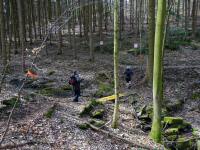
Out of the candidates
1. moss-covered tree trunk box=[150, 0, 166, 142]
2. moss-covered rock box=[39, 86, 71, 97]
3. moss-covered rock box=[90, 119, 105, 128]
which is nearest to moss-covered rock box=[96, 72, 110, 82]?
moss-covered rock box=[39, 86, 71, 97]

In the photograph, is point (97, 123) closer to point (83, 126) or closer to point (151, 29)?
point (83, 126)

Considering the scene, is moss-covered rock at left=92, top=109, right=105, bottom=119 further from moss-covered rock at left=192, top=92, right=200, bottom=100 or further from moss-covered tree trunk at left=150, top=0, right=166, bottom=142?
moss-covered rock at left=192, top=92, right=200, bottom=100

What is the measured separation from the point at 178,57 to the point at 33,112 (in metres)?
19.7

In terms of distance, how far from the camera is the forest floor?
11.8 metres

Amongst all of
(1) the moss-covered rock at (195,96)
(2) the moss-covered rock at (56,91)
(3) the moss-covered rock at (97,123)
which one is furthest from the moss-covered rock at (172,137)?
(2) the moss-covered rock at (56,91)

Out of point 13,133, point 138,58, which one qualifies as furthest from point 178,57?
point 13,133

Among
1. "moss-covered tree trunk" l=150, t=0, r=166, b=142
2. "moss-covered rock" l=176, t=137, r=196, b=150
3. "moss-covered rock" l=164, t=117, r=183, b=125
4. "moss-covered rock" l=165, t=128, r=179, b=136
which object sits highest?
"moss-covered tree trunk" l=150, t=0, r=166, b=142

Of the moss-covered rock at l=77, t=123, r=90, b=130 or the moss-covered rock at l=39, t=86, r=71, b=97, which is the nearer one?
the moss-covered rock at l=77, t=123, r=90, b=130

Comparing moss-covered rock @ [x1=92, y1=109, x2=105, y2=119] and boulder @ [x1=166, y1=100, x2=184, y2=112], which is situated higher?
moss-covered rock @ [x1=92, y1=109, x2=105, y2=119]

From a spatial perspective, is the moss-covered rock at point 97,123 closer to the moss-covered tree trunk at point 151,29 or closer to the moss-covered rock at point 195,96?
the moss-covered tree trunk at point 151,29

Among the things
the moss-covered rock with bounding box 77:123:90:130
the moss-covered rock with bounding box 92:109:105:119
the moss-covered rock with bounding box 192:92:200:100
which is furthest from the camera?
the moss-covered rock with bounding box 192:92:200:100

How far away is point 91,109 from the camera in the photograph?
15.2 meters

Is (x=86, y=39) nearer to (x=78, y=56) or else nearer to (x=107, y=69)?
(x=78, y=56)

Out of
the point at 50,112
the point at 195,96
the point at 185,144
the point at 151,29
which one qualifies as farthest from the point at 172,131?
the point at 151,29
